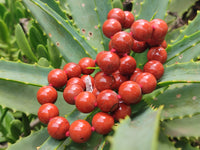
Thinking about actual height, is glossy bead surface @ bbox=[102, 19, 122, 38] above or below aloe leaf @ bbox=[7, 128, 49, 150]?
above

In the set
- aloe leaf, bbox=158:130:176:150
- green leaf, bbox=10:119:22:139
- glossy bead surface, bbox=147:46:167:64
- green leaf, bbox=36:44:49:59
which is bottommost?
aloe leaf, bbox=158:130:176:150

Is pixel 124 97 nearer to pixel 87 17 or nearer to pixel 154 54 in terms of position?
pixel 154 54

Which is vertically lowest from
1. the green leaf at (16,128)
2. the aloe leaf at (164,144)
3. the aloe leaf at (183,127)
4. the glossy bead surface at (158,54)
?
the aloe leaf at (183,127)

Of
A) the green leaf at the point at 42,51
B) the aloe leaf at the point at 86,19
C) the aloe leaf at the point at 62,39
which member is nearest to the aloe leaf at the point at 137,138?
the aloe leaf at the point at 62,39

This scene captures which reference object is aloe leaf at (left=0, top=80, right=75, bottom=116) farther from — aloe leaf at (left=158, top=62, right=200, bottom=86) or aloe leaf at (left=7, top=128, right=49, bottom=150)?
aloe leaf at (left=158, top=62, right=200, bottom=86)

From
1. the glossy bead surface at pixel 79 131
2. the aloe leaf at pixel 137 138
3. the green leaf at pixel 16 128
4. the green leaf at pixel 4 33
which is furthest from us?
the green leaf at pixel 4 33

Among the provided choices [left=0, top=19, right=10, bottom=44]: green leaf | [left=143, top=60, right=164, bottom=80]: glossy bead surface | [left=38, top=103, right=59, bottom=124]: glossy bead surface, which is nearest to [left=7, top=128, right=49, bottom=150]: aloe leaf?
[left=38, top=103, right=59, bottom=124]: glossy bead surface

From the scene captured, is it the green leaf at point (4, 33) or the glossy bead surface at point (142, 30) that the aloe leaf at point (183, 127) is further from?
the green leaf at point (4, 33)
